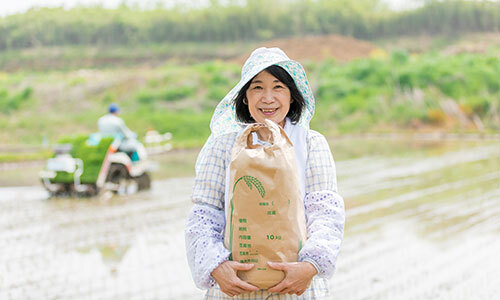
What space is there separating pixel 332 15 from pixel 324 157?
47.9m

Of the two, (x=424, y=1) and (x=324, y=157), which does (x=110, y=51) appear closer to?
(x=424, y=1)

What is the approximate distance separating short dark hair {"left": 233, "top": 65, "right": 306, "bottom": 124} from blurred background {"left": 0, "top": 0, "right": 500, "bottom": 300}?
2690 mm

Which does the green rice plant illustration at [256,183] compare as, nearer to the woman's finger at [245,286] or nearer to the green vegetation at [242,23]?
the woman's finger at [245,286]

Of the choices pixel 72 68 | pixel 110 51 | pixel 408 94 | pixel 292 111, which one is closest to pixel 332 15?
pixel 110 51

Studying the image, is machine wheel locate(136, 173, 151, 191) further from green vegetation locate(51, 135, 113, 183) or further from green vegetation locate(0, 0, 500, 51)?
green vegetation locate(0, 0, 500, 51)

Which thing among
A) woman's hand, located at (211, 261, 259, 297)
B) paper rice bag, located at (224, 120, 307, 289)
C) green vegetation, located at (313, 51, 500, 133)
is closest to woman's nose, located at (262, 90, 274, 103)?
paper rice bag, located at (224, 120, 307, 289)

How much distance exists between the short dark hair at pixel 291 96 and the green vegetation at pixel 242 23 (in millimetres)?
43117

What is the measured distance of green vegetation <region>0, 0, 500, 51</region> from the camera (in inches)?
1780

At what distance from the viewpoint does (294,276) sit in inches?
69.9

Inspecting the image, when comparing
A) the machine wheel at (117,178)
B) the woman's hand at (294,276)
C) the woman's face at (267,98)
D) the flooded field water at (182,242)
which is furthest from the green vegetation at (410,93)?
the woman's hand at (294,276)

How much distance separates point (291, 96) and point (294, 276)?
660 millimetres

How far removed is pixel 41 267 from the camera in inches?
215

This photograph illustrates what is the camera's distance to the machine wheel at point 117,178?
372 inches

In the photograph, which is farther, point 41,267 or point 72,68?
point 72,68
